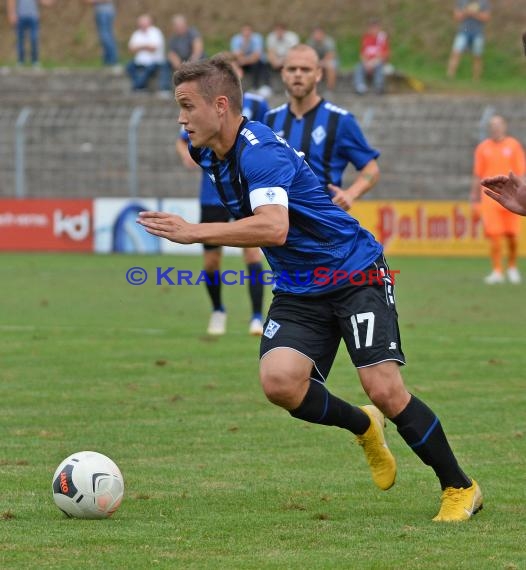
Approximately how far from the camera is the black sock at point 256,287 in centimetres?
1255

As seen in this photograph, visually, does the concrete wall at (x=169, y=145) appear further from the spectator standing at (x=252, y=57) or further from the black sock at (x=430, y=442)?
the black sock at (x=430, y=442)

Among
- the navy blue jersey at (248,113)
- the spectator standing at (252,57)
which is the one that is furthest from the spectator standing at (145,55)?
the navy blue jersey at (248,113)

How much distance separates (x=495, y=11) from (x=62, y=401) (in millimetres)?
29997

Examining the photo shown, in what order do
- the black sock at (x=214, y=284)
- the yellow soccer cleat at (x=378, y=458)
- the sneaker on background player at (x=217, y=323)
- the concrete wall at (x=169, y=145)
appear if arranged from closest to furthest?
the yellow soccer cleat at (x=378, y=458), the black sock at (x=214, y=284), the sneaker on background player at (x=217, y=323), the concrete wall at (x=169, y=145)

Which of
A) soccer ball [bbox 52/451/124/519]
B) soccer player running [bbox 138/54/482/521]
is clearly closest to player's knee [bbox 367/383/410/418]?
soccer player running [bbox 138/54/482/521]

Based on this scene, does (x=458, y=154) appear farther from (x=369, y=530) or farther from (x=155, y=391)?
(x=369, y=530)

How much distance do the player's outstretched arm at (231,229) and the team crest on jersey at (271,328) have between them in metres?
A: 0.61

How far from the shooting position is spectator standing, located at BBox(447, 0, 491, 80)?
31766 millimetres

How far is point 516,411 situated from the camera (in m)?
8.72

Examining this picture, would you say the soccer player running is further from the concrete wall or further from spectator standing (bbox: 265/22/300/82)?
spectator standing (bbox: 265/22/300/82)

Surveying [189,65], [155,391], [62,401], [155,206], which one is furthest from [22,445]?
[155,206]

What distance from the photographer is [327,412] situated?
6.34 m

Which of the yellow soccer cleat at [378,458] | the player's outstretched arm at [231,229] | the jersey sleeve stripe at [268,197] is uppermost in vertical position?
the jersey sleeve stripe at [268,197]

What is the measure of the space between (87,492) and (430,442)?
158 cm
